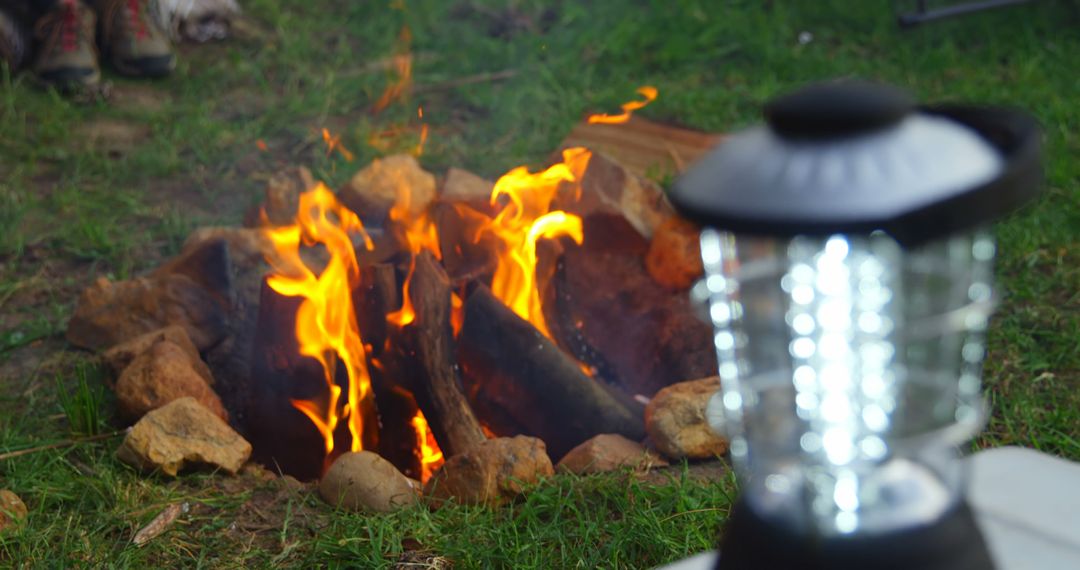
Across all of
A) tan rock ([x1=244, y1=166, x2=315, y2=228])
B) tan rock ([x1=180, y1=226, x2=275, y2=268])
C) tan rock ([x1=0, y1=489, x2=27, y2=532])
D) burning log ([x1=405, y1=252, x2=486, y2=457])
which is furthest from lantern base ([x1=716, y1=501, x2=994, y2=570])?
tan rock ([x1=244, y1=166, x2=315, y2=228])

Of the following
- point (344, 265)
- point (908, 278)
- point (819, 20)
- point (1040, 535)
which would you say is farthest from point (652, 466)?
point (819, 20)

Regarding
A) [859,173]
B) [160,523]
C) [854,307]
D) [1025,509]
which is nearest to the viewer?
[859,173]

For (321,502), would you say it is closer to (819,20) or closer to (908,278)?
(908,278)

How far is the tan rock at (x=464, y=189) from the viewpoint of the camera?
3.05 m

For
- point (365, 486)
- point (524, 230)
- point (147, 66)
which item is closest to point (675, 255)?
point (524, 230)

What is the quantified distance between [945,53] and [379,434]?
321cm

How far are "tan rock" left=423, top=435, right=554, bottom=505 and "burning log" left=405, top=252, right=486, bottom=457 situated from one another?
219 mm

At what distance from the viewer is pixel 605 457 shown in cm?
242

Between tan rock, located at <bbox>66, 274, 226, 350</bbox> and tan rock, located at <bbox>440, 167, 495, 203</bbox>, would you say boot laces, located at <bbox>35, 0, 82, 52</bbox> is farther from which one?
tan rock, located at <bbox>440, 167, 495, 203</bbox>

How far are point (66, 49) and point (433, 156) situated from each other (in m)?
1.86

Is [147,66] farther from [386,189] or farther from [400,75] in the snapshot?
[386,189]

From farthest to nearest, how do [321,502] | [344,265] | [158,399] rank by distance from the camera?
1. [344,265]
2. [158,399]
3. [321,502]

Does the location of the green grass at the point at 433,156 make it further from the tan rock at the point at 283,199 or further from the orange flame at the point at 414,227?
the orange flame at the point at 414,227

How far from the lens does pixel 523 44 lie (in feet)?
17.0
